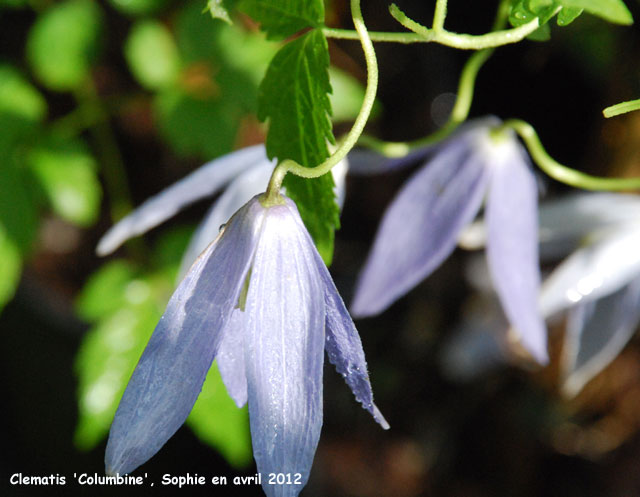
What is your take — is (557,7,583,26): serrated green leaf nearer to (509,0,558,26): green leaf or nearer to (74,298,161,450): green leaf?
(509,0,558,26): green leaf

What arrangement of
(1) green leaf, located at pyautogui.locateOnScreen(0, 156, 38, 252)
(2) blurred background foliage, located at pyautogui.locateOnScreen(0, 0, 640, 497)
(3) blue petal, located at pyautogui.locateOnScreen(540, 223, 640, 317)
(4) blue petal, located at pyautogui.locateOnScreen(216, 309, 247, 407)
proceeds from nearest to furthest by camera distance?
1. (4) blue petal, located at pyautogui.locateOnScreen(216, 309, 247, 407)
2. (3) blue petal, located at pyautogui.locateOnScreen(540, 223, 640, 317)
3. (1) green leaf, located at pyautogui.locateOnScreen(0, 156, 38, 252)
4. (2) blurred background foliage, located at pyautogui.locateOnScreen(0, 0, 640, 497)

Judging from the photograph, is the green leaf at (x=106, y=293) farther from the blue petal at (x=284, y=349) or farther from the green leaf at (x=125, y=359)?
the blue petal at (x=284, y=349)

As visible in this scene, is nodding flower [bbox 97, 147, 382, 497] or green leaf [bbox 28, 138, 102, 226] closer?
nodding flower [bbox 97, 147, 382, 497]

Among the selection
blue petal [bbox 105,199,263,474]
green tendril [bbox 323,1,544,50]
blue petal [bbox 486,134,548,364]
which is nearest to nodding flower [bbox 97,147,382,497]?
blue petal [bbox 105,199,263,474]

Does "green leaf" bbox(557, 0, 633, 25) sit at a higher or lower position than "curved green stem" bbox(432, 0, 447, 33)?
higher

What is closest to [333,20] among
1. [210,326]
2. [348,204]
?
[348,204]

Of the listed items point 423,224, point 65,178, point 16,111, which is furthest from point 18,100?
point 423,224

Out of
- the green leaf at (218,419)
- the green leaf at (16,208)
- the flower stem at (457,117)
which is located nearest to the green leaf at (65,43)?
the green leaf at (16,208)
